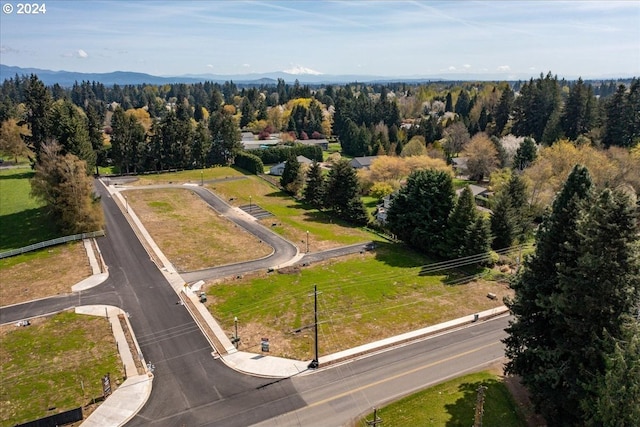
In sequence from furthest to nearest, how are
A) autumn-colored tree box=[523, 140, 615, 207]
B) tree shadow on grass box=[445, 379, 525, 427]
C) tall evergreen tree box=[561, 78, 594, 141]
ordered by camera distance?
1. tall evergreen tree box=[561, 78, 594, 141]
2. autumn-colored tree box=[523, 140, 615, 207]
3. tree shadow on grass box=[445, 379, 525, 427]

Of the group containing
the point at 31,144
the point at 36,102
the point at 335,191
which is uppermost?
the point at 36,102

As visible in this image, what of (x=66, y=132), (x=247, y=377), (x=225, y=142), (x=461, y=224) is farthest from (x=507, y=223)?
(x=225, y=142)

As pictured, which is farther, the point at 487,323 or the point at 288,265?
the point at 288,265

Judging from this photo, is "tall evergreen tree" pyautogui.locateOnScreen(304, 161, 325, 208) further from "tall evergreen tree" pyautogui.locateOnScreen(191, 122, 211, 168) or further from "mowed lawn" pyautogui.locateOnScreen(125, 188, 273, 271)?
"tall evergreen tree" pyautogui.locateOnScreen(191, 122, 211, 168)

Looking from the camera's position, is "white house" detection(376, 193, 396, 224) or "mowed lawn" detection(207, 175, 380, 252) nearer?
"mowed lawn" detection(207, 175, 380, 252)

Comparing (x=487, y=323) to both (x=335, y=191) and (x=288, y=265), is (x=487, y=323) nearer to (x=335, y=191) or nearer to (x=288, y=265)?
(x=288, y=265)

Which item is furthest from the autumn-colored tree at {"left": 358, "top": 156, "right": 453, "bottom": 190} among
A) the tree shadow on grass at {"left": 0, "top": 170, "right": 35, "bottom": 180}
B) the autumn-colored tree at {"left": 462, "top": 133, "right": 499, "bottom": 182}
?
the tree shadow on grass at {"left": 0, "top": 170, "right": 35, "bottom": 180}

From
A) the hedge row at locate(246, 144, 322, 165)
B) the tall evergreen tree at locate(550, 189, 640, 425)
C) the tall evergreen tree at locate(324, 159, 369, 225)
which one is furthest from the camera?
the hedge row at locate(246, 144, 322, 165)

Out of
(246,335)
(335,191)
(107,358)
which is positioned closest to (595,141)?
(335,191)
